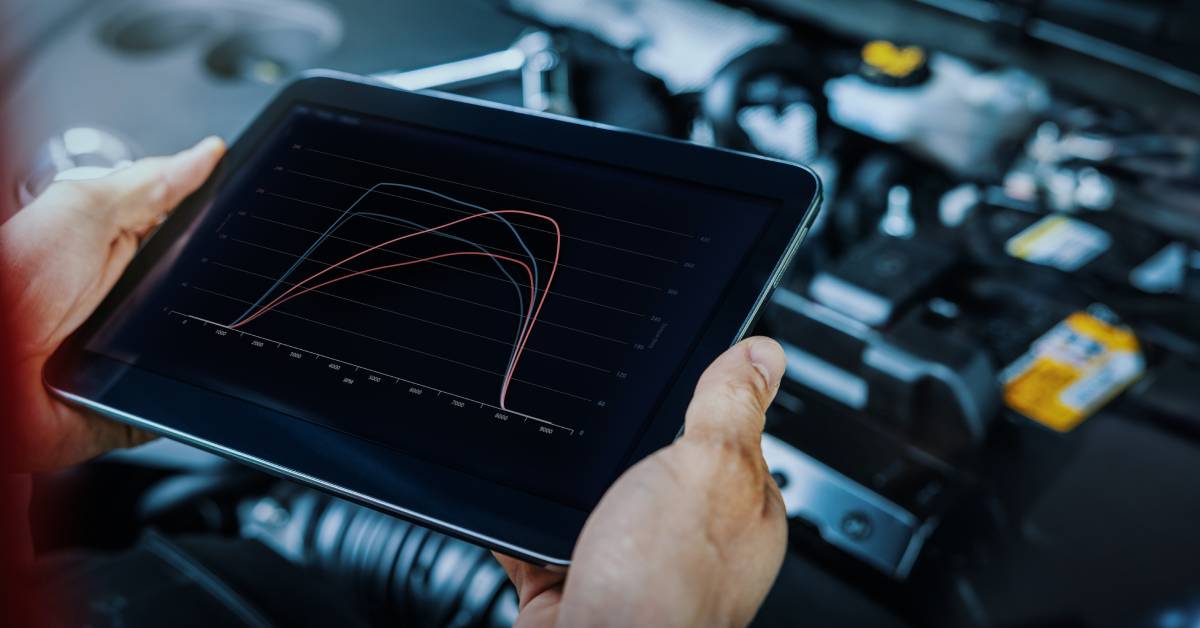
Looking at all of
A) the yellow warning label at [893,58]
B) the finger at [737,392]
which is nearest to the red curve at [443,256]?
the finger at [737,392]

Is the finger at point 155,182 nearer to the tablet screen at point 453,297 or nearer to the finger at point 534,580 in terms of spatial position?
the tablet screen at point 453,297

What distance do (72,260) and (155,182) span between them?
0.10 m

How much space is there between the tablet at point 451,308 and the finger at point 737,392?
0.02 meters

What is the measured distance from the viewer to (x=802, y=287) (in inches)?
40.5

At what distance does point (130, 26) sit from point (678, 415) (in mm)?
1258

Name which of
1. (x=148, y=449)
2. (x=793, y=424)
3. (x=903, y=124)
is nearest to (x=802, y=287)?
(x=793, y=424)

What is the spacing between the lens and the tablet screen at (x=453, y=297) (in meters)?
0.67

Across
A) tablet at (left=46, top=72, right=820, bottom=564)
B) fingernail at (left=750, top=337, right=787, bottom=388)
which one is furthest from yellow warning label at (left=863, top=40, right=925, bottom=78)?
fingernail at (left=750, top=337, right=787, bottom=388)

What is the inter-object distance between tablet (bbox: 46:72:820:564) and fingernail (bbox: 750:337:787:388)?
1.0 inches

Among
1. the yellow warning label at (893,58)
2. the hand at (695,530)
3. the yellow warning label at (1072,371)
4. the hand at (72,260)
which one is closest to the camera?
the hand at (695,530)

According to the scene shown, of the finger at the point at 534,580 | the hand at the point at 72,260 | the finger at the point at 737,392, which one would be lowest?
the finger at the point at 534,580

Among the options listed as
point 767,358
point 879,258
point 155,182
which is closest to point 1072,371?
point 879,258

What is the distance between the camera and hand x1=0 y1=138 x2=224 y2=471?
0.83 metres

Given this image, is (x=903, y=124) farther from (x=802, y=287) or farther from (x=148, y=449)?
(x=148, y=449)
